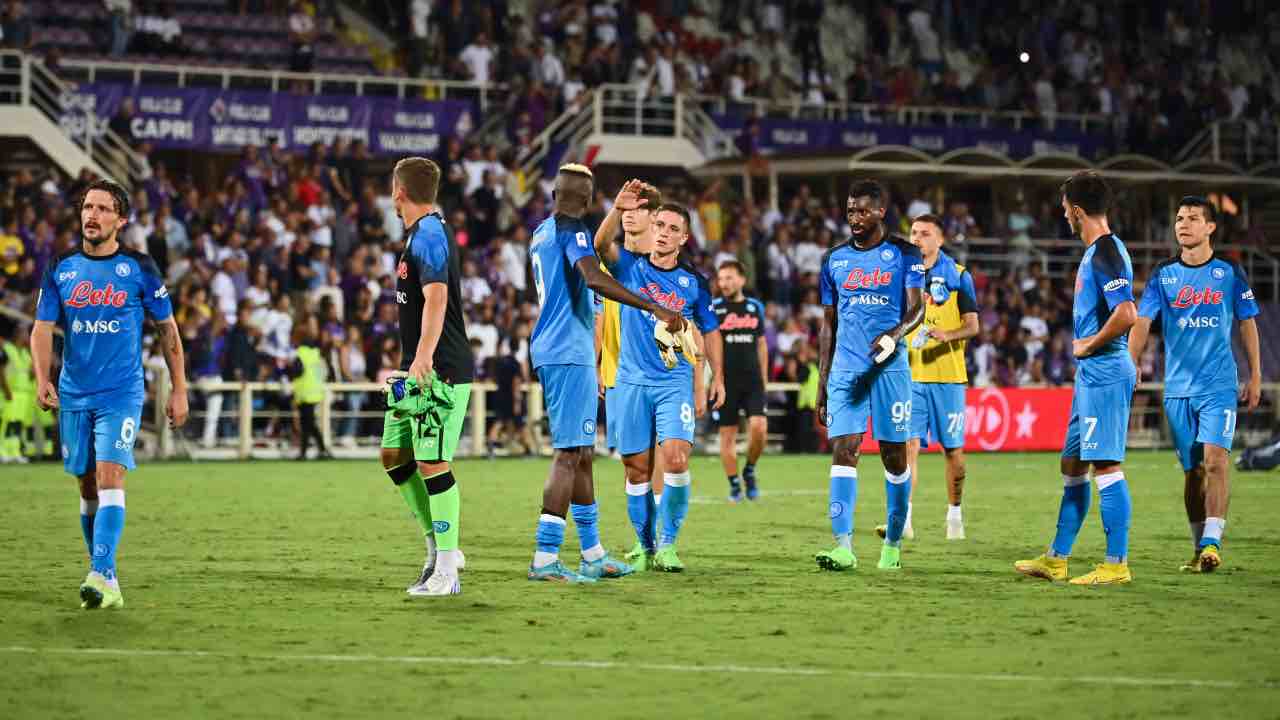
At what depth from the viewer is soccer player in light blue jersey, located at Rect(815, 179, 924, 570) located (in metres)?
12.3

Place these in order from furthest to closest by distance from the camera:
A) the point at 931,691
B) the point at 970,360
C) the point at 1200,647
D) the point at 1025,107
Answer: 1. the point at 1025,107
2. the point at 970,360
3. the point at 1200,647
4. the point at 931,691

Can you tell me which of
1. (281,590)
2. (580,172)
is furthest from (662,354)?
(281,590)

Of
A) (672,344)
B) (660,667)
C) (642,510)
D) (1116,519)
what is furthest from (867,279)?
(660,667)

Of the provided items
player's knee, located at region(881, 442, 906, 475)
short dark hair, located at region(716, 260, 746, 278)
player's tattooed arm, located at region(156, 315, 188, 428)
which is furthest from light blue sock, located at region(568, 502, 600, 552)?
short dark hair, located at region(716, 260, 746, 278)

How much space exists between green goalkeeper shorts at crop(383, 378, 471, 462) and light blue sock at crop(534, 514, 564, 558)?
104 centimetres

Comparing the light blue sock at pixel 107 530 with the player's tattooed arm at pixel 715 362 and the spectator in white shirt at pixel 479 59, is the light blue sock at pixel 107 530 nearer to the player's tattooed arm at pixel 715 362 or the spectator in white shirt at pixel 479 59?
the player's tattooed arm at pixel 715 362

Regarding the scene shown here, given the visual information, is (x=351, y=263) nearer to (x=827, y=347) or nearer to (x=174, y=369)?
(x=827, y=347)

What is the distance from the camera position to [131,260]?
10695mm

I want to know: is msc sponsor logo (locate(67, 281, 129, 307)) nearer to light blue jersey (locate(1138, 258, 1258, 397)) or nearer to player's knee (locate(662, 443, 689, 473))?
player's knee (locate(662, 443, 689, 473))

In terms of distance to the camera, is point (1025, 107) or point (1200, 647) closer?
point (1200, 647)

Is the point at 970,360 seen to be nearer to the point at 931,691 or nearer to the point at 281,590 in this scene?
the point at 281,590

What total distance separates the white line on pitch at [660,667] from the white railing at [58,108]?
24.4 m

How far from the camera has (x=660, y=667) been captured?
821 cm

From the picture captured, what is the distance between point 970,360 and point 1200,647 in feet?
83.3
